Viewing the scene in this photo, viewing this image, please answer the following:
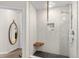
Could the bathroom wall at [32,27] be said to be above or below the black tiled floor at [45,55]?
above

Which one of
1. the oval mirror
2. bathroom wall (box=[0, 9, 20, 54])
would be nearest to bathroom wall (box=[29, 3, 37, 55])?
bathroom wall (box=[0, 9, 20, 54])

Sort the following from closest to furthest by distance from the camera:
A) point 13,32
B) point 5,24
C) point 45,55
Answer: point 45,55, point 5,24, point 13,32

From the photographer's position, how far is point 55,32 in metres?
1.94

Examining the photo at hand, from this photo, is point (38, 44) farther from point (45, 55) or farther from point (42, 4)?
point (42, 4)

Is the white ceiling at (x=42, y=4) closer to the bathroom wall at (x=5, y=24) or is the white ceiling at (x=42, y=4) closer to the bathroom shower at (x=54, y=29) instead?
the bathroom shower at (x=54, y=29)

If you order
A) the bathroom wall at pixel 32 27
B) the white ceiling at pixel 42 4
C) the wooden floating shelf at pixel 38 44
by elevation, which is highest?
the white ceiling at pixel 42 4

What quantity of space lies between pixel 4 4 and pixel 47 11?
0.75m

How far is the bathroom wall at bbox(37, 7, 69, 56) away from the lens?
186 cm

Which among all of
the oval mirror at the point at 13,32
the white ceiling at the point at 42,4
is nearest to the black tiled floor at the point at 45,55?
the white ceiling at the point at 42,4

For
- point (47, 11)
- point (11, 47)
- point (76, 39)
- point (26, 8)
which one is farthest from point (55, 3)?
point (11, 47)

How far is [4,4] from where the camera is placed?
1.91m

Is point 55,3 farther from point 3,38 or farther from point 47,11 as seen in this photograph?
point 3,38

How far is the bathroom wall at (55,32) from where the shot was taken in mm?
1859


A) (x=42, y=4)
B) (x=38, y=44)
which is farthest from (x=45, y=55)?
(x=42, y=4)
